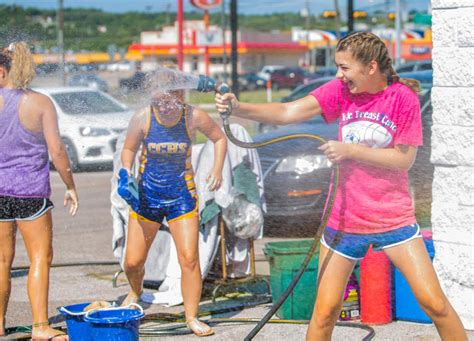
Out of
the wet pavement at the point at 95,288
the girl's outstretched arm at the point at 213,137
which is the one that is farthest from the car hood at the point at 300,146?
the girl's outstretched arm at the point at 213,137

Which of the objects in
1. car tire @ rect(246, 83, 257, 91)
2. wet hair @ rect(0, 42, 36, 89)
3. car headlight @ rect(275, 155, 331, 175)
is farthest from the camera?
car tire @ rect(246, 83, 257, 91)

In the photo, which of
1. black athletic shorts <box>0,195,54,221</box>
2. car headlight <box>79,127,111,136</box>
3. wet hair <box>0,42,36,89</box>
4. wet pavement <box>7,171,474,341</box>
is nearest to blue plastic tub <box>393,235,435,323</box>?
wet pavement <box>7,171,474,341</box>

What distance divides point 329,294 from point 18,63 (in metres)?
2.45

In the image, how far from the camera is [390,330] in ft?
20.1

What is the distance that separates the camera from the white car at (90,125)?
52.6ft

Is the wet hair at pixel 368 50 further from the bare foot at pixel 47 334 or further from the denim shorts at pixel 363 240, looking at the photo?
the bare foot at pixel 47 334

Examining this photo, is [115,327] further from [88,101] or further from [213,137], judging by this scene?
[88,101]

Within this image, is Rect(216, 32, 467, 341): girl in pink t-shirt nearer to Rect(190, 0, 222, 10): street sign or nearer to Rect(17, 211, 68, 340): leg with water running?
Result: Rect(17, 211, 68, 340): leg with water running

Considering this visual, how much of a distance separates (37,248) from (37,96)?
3.09ft

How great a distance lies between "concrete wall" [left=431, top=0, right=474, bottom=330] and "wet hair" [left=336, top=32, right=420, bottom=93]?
1.22 m

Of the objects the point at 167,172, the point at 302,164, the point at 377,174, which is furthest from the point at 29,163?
the point at 302,164

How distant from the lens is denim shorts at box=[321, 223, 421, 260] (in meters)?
4.68

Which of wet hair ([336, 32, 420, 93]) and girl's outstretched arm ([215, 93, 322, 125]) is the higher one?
wet hair ([336, 32, 420, 93])

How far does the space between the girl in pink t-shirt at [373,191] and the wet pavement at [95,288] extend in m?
1.37
